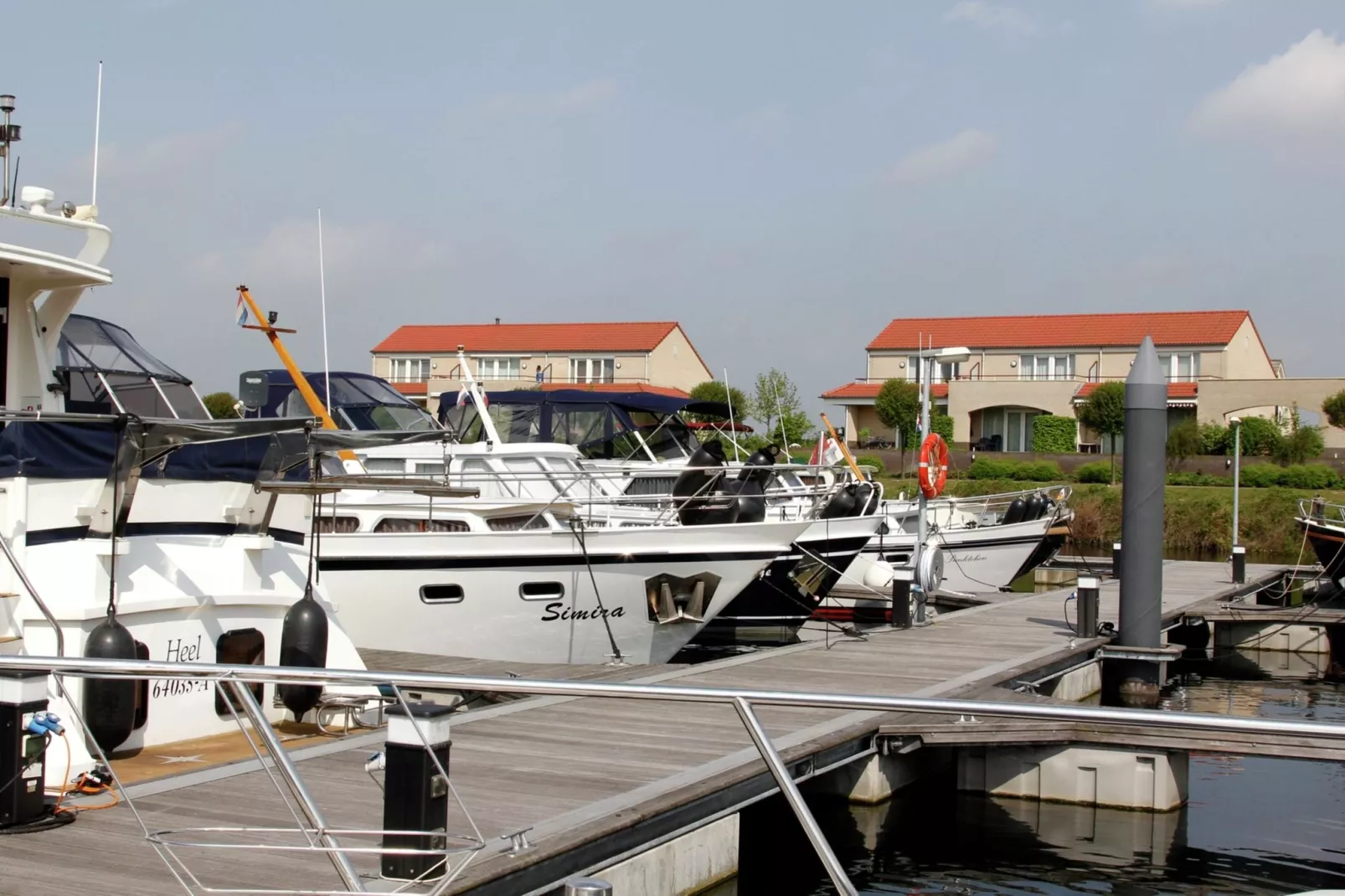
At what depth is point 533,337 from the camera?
69.7m

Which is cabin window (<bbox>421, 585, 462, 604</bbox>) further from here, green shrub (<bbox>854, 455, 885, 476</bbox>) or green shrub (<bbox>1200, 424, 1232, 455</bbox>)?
green shrub (<bbox>1200, 424, 1232, 455</bbox>)

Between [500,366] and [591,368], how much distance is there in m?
5.05

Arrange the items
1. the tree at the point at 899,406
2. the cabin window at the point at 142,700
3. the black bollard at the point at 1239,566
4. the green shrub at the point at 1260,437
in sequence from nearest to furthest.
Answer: the cabin window at the point at 142,700 < the black bollard at the point at 1239,566 < the green shrub at the point at 1260,437 < the tree at the point at 899,406

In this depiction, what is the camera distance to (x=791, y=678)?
12.3 meters

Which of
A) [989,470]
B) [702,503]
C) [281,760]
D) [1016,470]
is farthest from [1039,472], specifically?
[281,760]

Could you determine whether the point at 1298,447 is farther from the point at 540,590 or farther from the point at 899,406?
the point at 540,590

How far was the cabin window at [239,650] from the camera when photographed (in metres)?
9.17

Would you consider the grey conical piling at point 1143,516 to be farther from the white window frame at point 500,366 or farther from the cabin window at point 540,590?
the white window frame at point 500,366

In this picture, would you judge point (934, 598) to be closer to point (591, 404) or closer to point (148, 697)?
point (591, 404)

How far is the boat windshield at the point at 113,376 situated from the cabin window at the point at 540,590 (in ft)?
17.2

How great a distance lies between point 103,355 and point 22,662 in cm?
512

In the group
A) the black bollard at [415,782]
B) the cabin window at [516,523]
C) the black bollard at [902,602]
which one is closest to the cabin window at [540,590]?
the cabin window at [516,523]

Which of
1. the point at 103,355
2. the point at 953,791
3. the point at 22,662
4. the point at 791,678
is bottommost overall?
the point at 953,791

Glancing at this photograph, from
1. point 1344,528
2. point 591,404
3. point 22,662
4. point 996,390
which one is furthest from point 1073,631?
point 996,390
